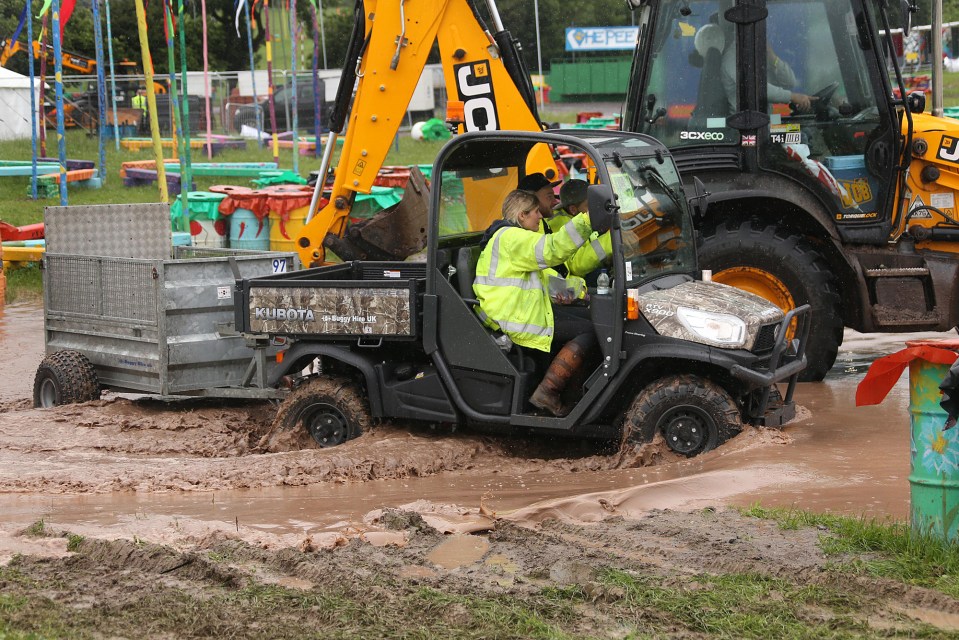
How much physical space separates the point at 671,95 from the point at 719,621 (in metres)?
6.05

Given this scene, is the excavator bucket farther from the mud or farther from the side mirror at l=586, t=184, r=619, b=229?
the side mirror at l=586, t=184, r=619, b=229

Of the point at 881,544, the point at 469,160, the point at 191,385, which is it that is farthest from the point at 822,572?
the point at 191,385

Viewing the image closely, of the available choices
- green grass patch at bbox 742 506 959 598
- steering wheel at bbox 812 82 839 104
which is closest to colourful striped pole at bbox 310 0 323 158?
steering wheel at bbox 812 82 839 104

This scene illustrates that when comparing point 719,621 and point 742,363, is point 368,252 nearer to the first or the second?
point 742,363

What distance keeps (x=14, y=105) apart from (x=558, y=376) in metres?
25.9

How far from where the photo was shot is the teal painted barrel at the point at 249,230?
1703cm

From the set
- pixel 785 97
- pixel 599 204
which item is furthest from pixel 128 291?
pixel 785 97

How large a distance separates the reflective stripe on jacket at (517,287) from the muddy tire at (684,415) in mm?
691

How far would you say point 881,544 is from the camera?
520cm

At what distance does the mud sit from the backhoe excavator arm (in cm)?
209

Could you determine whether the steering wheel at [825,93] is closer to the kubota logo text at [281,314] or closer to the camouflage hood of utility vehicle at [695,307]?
the camouflage hood of utility vehicle at [695,307]

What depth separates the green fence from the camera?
39.6m

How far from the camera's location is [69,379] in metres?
9.41

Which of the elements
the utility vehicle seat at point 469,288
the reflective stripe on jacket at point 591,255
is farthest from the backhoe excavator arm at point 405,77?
the reflective stripe on jacket at point 591,255
